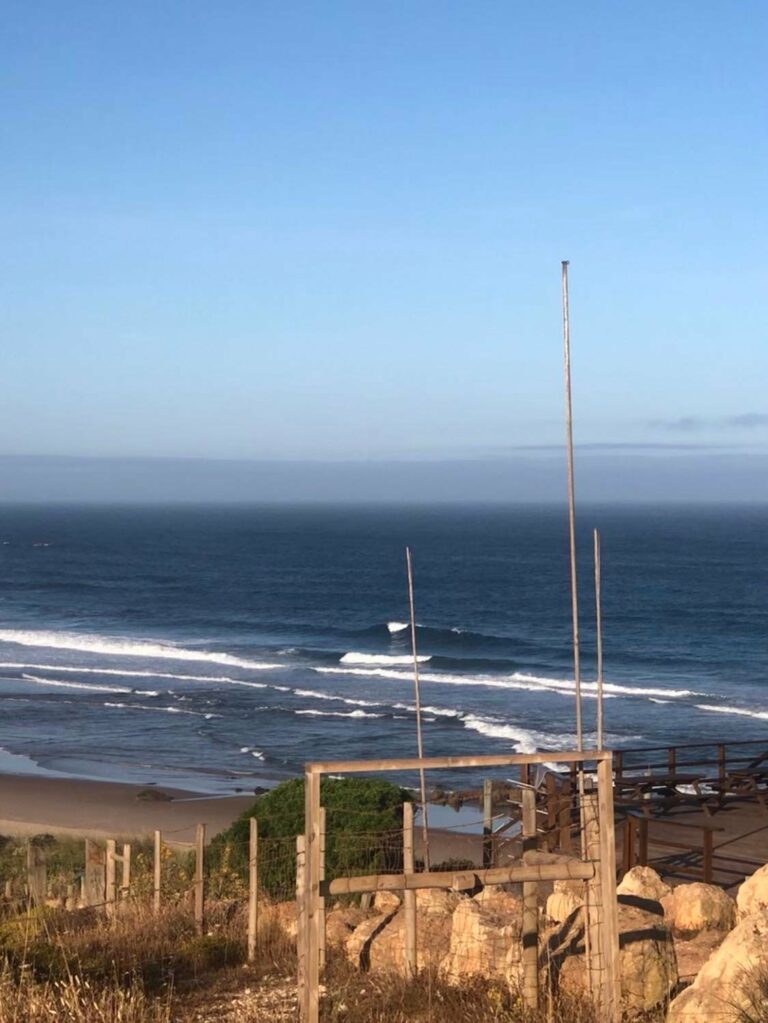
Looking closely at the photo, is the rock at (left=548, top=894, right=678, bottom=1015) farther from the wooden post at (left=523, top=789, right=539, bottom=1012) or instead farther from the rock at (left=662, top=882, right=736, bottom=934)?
the rock at (left=662, top=882, right=736, bottom=934)

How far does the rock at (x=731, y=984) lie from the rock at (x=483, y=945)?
56.2 inches

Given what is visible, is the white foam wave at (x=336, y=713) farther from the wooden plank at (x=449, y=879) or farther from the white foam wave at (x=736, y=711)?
the wooden plank at (x=449, y=879)

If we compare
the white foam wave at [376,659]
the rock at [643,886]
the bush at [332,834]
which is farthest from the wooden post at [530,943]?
the white foam wave at [376,659]

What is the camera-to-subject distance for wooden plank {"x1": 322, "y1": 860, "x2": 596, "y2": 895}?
7473mm

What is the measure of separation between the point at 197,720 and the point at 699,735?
52.3 feet

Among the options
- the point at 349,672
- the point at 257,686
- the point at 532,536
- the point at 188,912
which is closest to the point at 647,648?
the point at 349,672

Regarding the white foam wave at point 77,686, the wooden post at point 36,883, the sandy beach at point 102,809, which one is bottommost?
the sandy beach at point 102,809

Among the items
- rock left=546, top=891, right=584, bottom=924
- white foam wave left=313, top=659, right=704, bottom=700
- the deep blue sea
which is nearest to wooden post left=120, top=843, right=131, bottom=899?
rock left=546, top=891, right=584, bottom=924

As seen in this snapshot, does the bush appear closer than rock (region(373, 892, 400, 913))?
No

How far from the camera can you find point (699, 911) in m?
11.2

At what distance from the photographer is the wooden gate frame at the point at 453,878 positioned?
760 cm

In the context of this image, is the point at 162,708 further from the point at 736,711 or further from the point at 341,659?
the point at 736,711

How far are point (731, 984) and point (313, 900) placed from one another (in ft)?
8.09

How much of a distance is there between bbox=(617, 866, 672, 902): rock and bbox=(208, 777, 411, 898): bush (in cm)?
433
